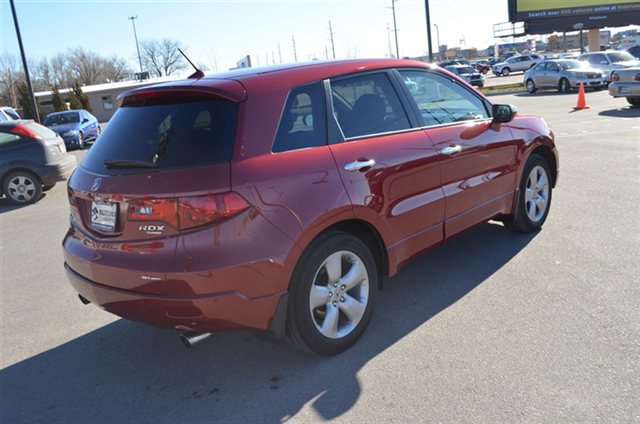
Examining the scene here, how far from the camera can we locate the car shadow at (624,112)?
47.6ft

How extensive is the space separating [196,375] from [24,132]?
8.80m

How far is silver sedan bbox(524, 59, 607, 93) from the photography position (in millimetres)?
23812

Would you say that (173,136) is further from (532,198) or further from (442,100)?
(532,198)

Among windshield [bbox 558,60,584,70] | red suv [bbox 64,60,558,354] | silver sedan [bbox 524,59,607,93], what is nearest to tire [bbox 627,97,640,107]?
silver sedan [bbox 524,59,607,93]

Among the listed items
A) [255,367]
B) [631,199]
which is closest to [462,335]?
[255,367]

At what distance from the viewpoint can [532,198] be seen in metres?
5.57

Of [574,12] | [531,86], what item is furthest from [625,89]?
[574,12]

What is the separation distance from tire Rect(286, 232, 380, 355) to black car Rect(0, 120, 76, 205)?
8781mm

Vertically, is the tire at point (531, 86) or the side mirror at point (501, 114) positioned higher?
the side mirror at point (501, 114)

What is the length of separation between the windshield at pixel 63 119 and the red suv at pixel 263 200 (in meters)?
19.9

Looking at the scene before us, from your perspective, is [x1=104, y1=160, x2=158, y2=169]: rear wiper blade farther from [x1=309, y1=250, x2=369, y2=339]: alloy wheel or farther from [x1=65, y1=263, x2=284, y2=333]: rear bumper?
[x1=309, y1=250, x2=369, y2=339]: alloy wheel

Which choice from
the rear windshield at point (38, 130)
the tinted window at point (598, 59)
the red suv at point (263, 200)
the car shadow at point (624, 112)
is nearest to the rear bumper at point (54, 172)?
the rear windshield at point (38, 130)

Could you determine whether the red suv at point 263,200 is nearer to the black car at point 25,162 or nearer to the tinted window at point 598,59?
the black car at point 25,162

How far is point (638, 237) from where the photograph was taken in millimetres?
5262
